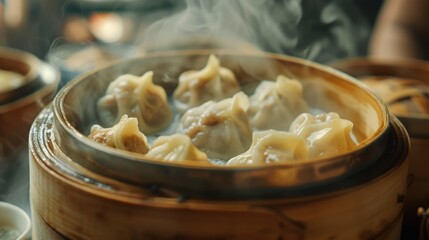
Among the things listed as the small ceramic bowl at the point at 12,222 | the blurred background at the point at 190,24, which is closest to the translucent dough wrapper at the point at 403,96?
the blurred background at the point at 190,24

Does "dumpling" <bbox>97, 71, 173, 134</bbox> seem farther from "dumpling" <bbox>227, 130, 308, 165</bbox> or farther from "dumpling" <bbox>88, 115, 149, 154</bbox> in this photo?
"dumpling" <bbox>227, 130, 308, 165</bbox>

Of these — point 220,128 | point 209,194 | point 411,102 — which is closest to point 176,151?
point 209,194

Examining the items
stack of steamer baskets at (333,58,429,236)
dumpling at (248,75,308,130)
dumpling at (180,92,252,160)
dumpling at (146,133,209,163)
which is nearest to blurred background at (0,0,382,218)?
stack of steamer baskets at (333,58,429,236)

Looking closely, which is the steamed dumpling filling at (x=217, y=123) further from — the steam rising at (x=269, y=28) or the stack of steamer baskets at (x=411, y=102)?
the steam rising at (x=269, y=28)

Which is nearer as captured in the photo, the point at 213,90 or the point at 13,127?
the point at 213,90

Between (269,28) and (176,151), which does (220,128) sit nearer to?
(176,151)

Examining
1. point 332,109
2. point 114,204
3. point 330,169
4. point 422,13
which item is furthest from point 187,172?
point 422,13

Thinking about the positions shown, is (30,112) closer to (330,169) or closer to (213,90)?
(213,90)
